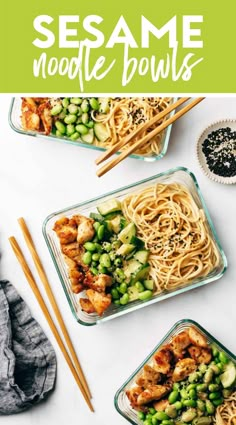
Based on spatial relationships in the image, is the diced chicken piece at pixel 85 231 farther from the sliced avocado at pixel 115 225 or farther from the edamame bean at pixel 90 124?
the edamame bean at pixel 90 124

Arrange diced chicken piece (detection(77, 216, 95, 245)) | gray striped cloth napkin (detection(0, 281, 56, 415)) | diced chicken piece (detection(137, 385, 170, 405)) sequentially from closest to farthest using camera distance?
diced chicken piece (detection(137, 385, 170, 405))
diced chicken piece (detection(77, 216, 95, 245))
gray striped cloth napkin (detection(0, 281, 56, 415))

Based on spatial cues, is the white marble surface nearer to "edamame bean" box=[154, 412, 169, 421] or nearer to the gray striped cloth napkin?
the gray striped cloth napkin

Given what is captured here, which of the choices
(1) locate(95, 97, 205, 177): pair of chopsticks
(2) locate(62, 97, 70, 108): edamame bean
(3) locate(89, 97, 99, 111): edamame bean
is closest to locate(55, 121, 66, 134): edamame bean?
(2) locate(62, 97, 70, 108): edamame bean

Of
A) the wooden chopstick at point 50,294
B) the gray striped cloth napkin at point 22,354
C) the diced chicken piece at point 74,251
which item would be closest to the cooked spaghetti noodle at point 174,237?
the diced chicken piece at point 74,251

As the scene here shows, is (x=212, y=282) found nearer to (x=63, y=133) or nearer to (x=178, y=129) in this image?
(x=178, y=129)

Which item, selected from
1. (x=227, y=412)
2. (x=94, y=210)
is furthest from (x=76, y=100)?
(x=227, y=412)
